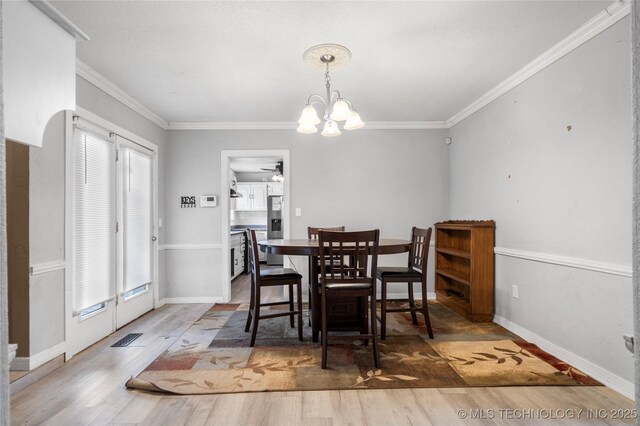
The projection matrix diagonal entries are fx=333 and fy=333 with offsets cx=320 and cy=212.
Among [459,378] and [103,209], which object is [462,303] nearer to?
[459,378]

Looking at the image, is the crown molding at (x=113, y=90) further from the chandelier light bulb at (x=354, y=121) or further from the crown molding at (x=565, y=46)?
the crown molding at (x=565, y=46)

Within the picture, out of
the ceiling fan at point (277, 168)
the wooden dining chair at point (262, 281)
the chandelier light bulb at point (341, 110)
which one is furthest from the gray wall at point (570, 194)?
the ceiling fan at point (277, 168)

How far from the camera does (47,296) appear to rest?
239cm

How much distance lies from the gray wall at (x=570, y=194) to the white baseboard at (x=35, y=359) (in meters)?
3.77

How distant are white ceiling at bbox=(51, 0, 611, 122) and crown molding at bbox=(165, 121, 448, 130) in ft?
2.41

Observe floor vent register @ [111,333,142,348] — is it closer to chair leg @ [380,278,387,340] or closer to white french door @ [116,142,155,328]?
white french door @ [116,142,155,328]

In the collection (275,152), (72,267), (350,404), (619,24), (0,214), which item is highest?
(619,24)

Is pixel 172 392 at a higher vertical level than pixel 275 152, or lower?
lower

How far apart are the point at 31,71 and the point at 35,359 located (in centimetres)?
238

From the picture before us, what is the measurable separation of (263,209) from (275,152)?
150 inches

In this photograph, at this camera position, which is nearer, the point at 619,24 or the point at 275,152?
the point at 619,24

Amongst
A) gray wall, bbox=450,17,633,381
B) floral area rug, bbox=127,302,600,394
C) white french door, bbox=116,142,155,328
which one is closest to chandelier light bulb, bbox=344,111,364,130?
gray wall, bbox=450,17,633,381

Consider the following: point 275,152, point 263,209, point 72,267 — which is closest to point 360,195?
point 275,152

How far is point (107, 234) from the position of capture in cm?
318
